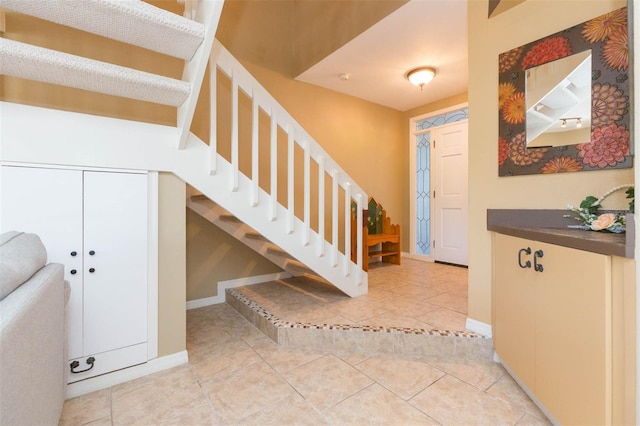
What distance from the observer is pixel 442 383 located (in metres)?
1.62

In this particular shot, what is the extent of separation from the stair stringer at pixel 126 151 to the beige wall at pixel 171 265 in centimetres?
11

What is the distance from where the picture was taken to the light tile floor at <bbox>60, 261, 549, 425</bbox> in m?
1.36

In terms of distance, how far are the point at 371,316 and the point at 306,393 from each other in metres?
0.85

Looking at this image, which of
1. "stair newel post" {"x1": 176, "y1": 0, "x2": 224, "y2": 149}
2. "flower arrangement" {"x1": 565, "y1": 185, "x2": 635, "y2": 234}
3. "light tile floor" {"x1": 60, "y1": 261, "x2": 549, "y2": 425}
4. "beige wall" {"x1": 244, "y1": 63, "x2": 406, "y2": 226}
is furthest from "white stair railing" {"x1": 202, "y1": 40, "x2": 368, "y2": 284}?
"flower arrangement" {"x1": 565, "y1": 185, "x2": 635, "y2": 234}

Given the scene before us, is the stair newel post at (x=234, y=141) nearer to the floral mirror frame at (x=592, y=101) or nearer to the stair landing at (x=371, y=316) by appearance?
the stair landing at (x=371, y=316)

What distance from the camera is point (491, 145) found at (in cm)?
189

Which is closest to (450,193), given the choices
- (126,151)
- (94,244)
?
(126,151)

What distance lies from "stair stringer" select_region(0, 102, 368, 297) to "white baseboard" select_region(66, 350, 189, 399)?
0.96 metres

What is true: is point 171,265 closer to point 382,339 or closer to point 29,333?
point 29,333

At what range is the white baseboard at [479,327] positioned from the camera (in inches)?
74.1

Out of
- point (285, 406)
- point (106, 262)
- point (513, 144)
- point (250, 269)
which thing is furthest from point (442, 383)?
point (250, 269)

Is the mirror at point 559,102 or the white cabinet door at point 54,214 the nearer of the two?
the white cabinet door at point 54,214

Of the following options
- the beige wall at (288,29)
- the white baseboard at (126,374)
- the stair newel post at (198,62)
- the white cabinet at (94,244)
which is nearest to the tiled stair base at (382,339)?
the white baseboard at (126,374)

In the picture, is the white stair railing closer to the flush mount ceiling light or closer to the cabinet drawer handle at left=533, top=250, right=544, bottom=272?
the cabinet drawer handle at left=533, top=250, right=544, bottom=272
